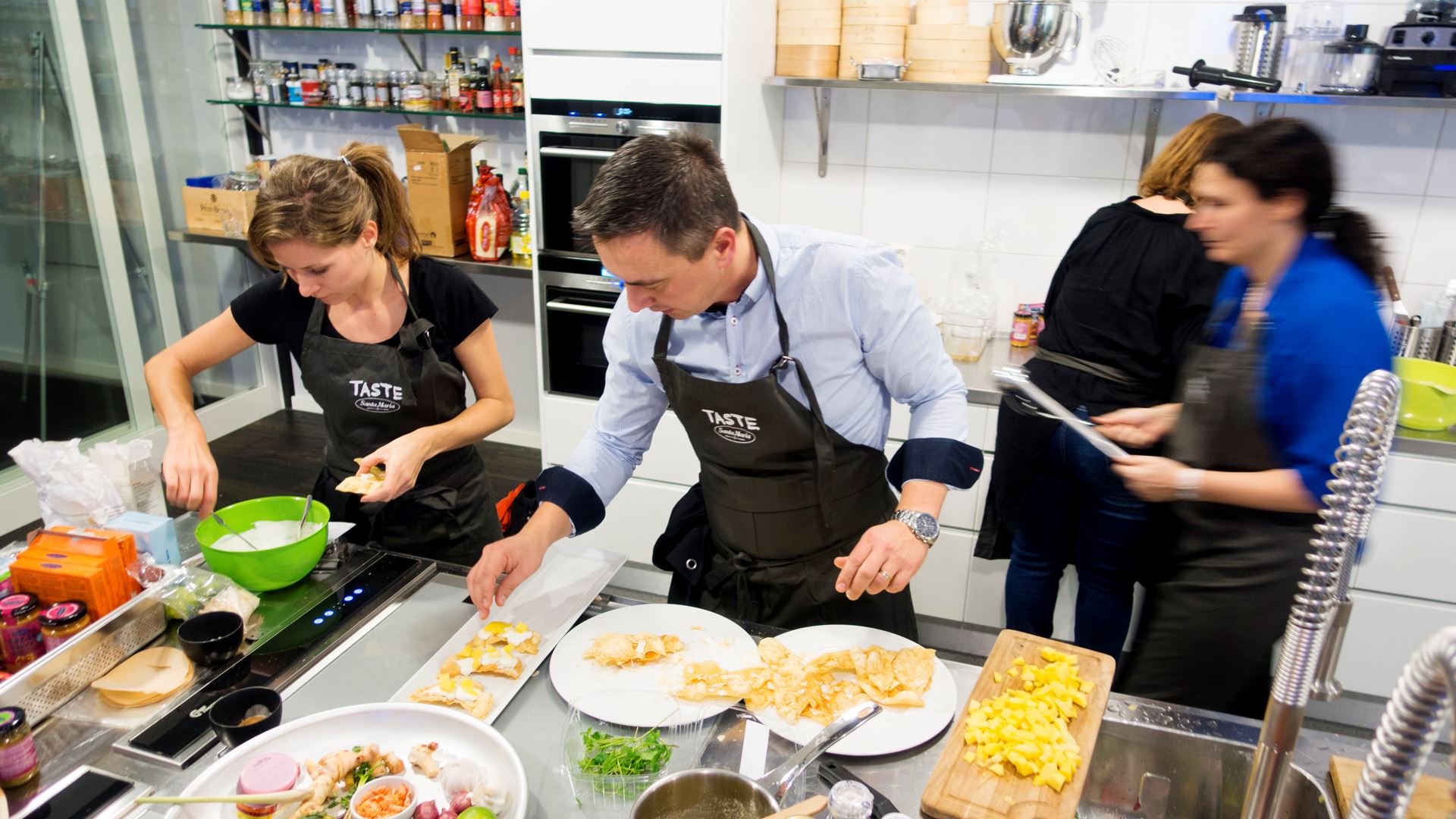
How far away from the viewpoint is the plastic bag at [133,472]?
5.37 ft

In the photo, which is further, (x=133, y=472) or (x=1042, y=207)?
(x=1042, y=207)

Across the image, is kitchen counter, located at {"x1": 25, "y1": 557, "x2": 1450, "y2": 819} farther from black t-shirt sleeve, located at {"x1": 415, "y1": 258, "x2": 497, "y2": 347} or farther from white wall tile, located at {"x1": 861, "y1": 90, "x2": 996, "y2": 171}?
white wall tile, located at {"x1": 861, "y1": 90, "x2": 996, "y2": 171}

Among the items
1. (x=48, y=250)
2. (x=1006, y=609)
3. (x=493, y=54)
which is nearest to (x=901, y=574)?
(x=1006, y=609)

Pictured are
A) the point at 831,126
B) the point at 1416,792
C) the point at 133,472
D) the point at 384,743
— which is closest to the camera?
the point at 1416,792

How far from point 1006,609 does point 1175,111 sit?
1.61 m

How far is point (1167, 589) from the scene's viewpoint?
6.20ft

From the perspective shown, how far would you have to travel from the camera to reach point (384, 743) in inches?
46.9

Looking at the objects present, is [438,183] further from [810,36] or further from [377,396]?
[377,396]

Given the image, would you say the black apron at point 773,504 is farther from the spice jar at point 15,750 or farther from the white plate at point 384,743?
the spice jar at point 15,750

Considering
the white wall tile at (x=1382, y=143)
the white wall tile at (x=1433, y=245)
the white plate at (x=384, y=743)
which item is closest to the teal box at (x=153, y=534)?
the white plate at (x=384, y=743)

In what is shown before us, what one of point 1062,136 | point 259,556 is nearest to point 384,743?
point 259,556

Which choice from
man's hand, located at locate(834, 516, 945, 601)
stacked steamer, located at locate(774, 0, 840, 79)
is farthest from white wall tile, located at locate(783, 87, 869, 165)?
man's hand, located at locate(834, 516, 945, 601)

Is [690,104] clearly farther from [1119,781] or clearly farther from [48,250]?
[48,250]

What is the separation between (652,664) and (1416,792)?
925 millimetres
